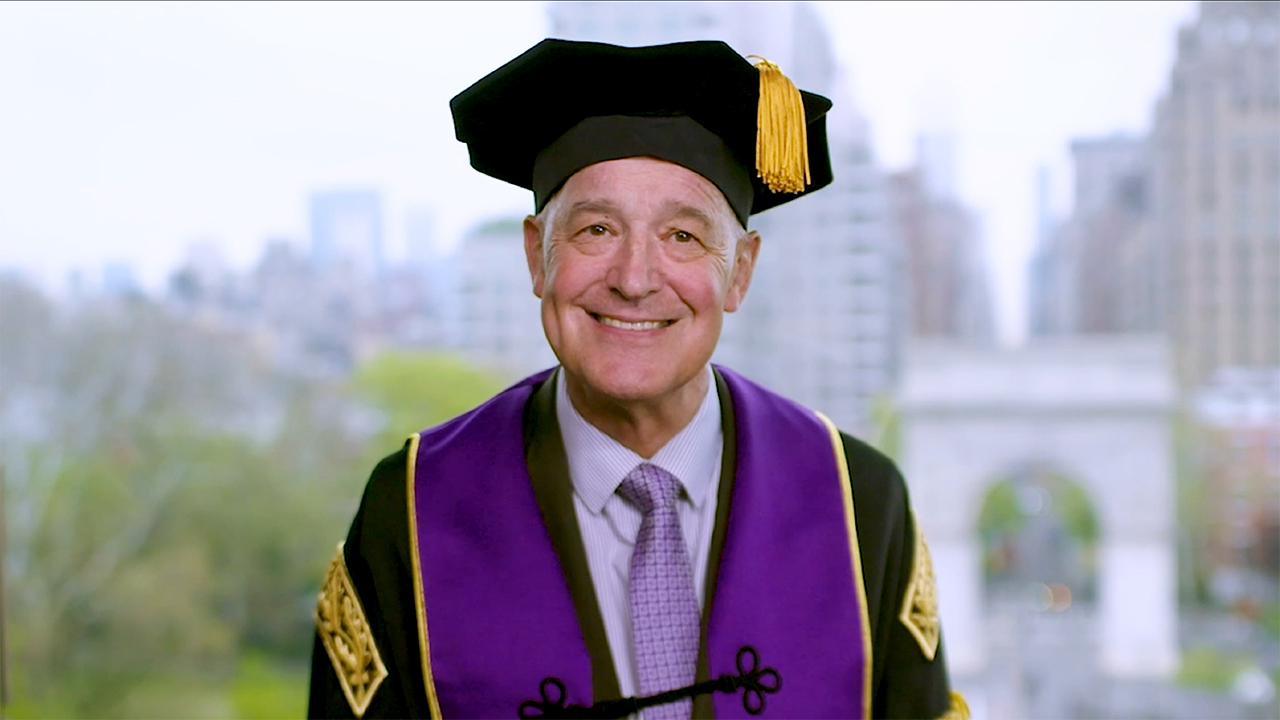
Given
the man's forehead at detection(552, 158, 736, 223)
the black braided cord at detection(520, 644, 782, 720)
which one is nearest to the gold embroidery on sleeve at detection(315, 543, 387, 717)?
the black braided cord at detection(520, 644, 782, 720)

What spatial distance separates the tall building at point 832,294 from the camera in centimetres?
477

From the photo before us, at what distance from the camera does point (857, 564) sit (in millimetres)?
1321

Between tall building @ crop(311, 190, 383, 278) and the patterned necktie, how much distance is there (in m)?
3.88

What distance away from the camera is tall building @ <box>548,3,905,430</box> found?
4773 millimetres

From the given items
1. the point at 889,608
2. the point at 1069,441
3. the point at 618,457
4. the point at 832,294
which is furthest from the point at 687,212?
the point at 1069,441

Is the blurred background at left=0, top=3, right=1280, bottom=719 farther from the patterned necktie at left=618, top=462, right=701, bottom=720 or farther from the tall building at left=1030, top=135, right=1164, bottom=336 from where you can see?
the patterned necktie at left=618, top=462, right=701, bottom=720

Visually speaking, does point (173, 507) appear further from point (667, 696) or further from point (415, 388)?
point (667, 696)

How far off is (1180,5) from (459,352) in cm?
319

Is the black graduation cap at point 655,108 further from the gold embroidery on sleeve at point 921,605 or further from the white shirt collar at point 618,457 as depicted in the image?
the gold embroidery on sleeve at point 921,605

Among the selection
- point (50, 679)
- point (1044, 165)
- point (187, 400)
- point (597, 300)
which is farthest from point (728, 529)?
point (50, 679)

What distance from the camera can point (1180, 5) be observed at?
439cm

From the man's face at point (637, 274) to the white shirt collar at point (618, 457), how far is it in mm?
109

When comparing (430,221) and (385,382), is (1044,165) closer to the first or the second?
(430,221)

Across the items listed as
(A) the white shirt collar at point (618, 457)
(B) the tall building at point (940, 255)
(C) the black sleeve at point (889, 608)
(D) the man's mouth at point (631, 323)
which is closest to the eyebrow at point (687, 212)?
(D) the man's mouth at point (631, 323)
